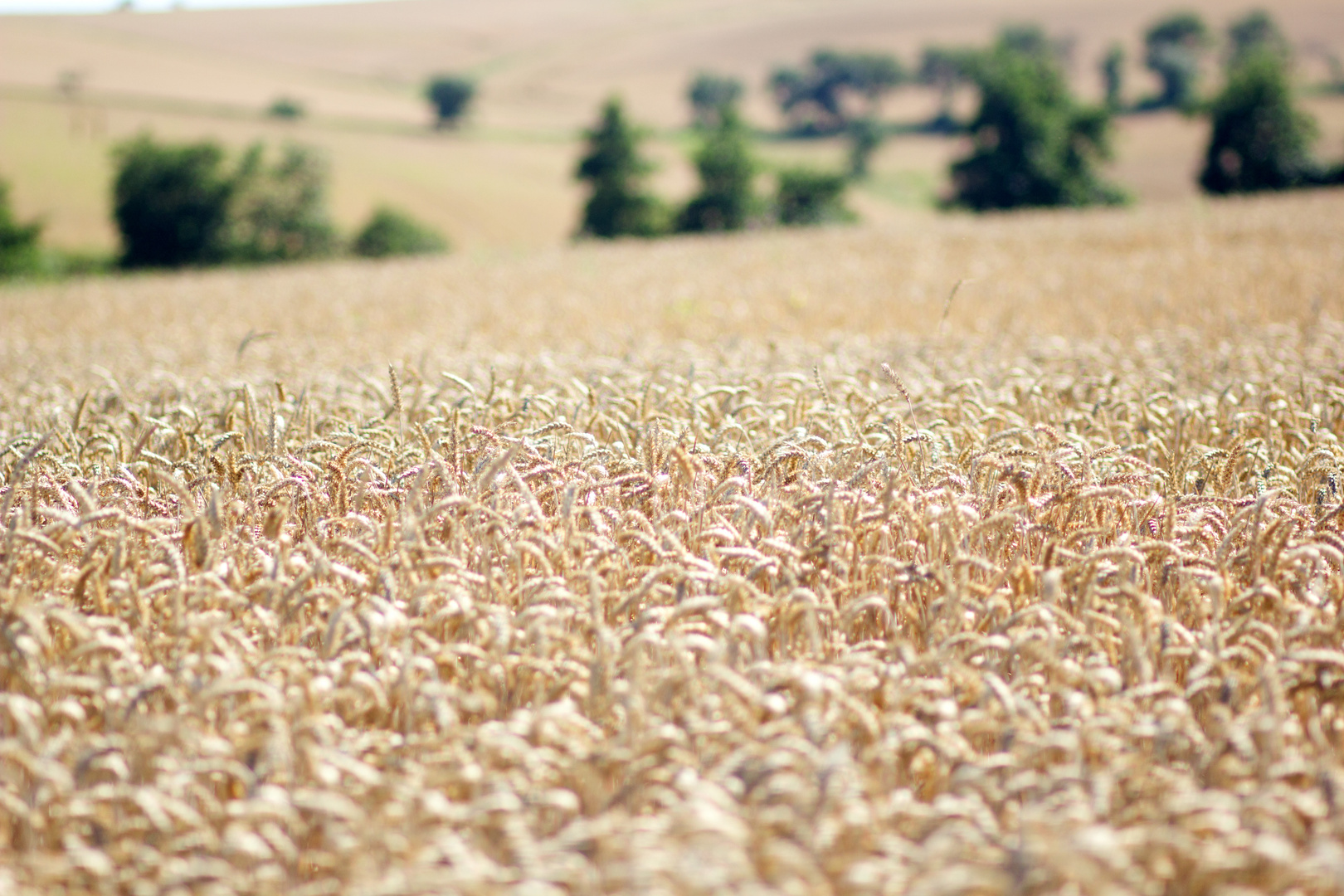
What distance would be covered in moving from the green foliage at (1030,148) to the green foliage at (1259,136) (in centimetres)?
503

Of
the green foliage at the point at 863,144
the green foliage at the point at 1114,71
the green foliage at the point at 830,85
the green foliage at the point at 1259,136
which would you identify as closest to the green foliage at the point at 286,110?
the green foliage at the point at 863,144

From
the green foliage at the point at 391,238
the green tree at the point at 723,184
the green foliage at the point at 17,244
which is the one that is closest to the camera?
the green foliage at the point at 17,244

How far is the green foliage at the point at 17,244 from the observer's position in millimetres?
35094

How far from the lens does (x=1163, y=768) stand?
2121 mm

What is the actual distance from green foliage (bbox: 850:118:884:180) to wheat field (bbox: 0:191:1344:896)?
257ft

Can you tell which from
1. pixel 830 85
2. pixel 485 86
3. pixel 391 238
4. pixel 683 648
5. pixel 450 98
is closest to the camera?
pixel 683 648

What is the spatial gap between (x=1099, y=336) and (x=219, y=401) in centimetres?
677

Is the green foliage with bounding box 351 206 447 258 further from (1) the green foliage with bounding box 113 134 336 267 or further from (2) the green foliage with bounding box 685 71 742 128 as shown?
(2) the green foliage with bounding box 685 71 742 128

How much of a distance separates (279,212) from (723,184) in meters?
19.7

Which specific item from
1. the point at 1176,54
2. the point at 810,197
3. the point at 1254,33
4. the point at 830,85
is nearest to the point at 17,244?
the point at 810,197

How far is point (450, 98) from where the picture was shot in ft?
287

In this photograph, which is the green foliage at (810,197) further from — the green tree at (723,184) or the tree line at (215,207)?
the tree line at (215,207)

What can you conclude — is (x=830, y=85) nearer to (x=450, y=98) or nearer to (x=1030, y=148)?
(x=450, y=98)

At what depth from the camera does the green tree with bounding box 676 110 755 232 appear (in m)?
47.6
